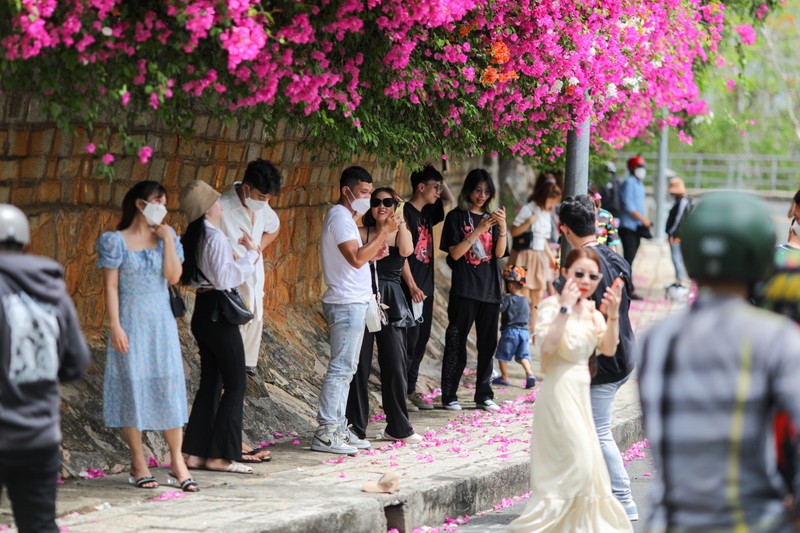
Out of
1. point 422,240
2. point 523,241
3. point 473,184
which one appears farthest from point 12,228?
point 523,241

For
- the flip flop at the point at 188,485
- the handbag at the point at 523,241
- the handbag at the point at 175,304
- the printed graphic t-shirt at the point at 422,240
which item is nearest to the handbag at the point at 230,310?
the handbag at the point at 175,304

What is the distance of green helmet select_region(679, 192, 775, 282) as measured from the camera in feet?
12.2

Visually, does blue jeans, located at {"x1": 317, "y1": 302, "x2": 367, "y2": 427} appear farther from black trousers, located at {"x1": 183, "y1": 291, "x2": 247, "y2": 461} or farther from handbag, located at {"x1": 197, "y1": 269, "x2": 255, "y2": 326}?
handbag, located at {"x1": 197, "y1": 269, "x2": 255, "y2": 326}

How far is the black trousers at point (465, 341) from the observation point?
415 inches

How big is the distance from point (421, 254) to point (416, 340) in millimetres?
636

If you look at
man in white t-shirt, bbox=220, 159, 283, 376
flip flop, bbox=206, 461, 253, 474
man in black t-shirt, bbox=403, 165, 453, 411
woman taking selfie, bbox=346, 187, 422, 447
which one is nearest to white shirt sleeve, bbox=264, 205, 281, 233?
man in white t-shirt, bbox=220, 159, 283, 376

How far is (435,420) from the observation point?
10.1m

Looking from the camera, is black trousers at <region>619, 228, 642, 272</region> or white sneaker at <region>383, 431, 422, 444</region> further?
black trousers at <region>619, 228, 642, 272</region>

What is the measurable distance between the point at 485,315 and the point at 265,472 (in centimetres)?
312

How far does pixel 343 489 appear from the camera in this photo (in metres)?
7.41

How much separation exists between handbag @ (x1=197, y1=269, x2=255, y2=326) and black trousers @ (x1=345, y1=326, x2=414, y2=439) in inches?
59.2

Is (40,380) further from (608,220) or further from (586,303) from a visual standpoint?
(608,220)

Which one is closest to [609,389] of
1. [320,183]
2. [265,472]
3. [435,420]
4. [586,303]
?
[586,303]

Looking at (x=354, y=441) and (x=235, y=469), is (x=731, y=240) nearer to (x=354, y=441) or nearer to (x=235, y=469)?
(x=235, y=469)
